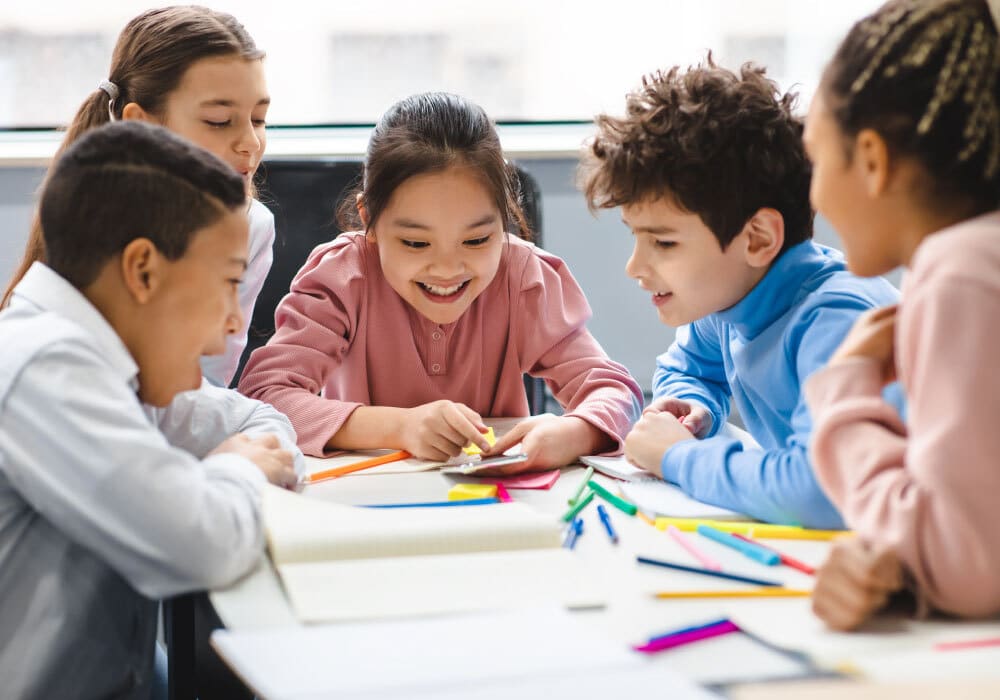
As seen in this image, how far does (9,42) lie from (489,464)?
8.03 ft

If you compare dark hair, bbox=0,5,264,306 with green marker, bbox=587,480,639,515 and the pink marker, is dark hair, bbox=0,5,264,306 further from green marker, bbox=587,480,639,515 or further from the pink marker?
the pink marker

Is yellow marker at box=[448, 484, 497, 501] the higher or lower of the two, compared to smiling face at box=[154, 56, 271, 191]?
A: lower

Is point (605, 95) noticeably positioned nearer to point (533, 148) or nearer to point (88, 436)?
point (533, 148)

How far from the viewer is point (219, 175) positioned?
103 centimetres

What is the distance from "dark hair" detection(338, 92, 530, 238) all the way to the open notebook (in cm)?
66

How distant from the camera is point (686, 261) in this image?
Result: 1.35m

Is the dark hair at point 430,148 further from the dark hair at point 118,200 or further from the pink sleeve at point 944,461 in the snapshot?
the pink sleeve at point 944,461

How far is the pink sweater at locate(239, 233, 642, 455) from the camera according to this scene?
1.61 metres

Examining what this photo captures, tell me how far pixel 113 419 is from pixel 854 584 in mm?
601

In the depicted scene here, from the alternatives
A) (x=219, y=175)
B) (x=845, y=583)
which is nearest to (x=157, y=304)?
(x=219, y=175)

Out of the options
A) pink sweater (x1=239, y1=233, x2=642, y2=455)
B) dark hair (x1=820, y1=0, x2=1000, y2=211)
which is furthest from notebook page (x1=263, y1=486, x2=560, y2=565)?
pink sweater (x1=239, y1=233, x2=642, y2=455)

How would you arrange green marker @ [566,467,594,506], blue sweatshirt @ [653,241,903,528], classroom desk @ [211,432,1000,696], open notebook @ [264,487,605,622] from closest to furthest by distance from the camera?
classroom desk @ [211,432,1000,696], open notebook @ [264,487,605,622], blue sweatshirt @ [653,241,903,528], green marker @ [566,467,594,506]

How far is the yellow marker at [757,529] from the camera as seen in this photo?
0.99 metres

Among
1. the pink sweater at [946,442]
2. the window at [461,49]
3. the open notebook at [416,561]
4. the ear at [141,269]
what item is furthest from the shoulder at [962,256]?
the window at [461,49]
